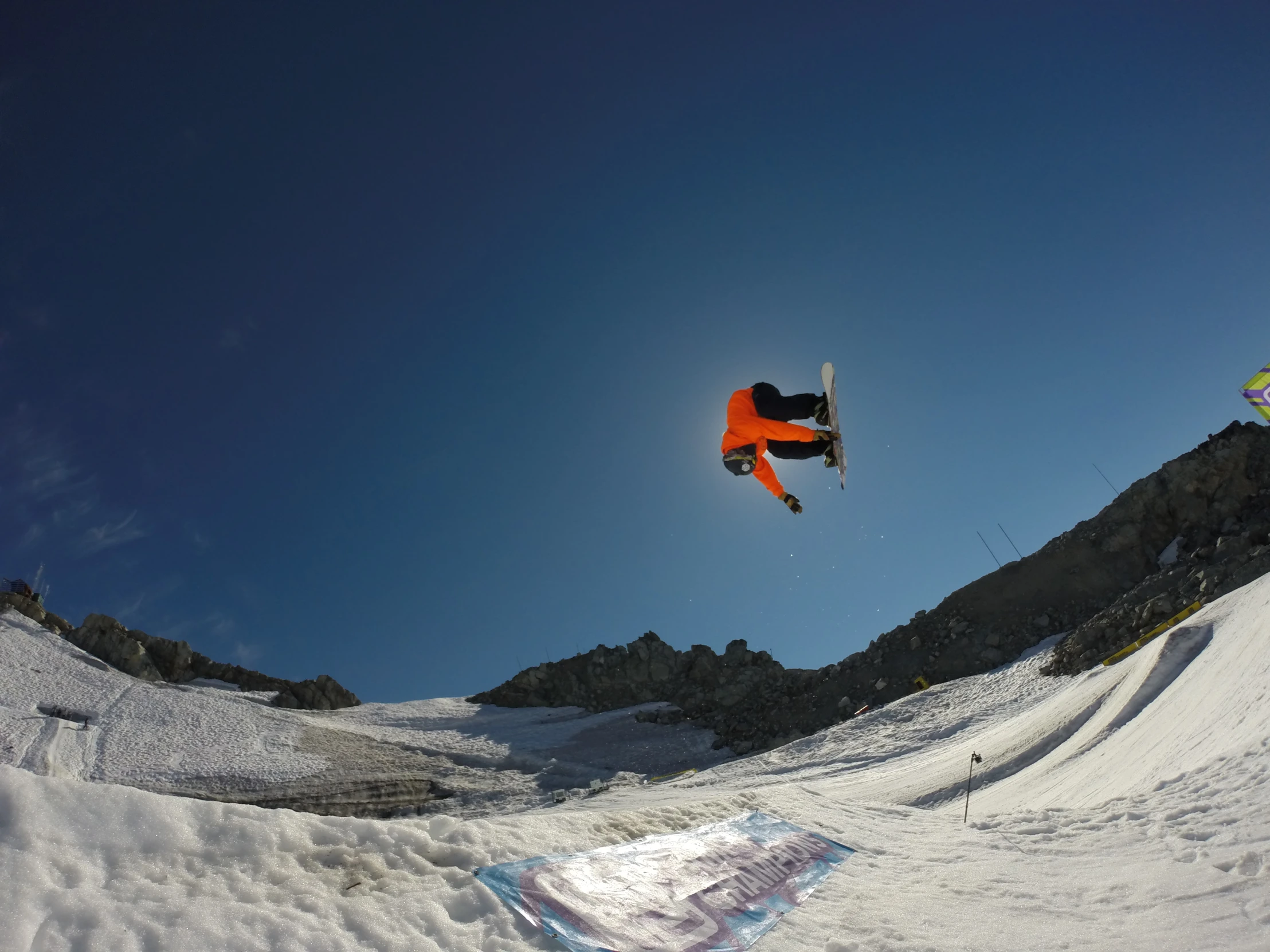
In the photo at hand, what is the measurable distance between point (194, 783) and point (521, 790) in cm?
1178

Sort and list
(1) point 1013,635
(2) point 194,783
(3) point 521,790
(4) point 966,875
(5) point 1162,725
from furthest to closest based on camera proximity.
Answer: (1) point 1013,635 < (3) point 521,790 < (2) point 194,783 < (5) point 1162,725 < (4) point 966,875

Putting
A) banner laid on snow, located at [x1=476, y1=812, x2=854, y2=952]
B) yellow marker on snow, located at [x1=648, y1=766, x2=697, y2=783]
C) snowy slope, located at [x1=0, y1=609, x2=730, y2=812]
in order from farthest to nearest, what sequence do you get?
yellow marker on snow, located at [x1=648, y1=766, x2=697, y2=783]
snowy slope, located at [x1=0, y1=609, x2=730, y2=812]
banner laid on snow, located at [x1=476, y1=812, x2=854, y2=952]

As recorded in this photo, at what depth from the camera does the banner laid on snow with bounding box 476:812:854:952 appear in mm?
3572

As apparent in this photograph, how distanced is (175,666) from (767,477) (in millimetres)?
45091

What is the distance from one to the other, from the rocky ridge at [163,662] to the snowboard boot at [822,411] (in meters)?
41.0

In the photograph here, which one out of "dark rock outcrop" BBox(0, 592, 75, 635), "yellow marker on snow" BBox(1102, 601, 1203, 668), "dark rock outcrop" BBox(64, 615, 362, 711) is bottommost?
"yellow marker on snow" BBox(1102, 601, 1203, 668)

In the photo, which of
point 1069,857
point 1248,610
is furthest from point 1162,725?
point 1069,857

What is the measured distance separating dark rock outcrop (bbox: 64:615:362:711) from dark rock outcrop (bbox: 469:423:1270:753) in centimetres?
2476

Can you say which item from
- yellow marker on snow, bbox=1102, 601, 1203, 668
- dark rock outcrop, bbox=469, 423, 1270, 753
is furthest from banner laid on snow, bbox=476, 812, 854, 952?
dark rock outcrop, bbox=469, 423, 1270, 753

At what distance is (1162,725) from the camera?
8.53 meters

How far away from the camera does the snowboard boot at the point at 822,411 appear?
342 inches

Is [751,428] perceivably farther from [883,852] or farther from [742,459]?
[883,852]

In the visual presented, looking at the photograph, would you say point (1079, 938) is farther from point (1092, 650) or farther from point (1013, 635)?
point (1013, 635)

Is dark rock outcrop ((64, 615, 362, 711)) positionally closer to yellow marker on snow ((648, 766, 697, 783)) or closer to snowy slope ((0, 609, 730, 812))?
snowy slope ((0, 609, 730, 812))
